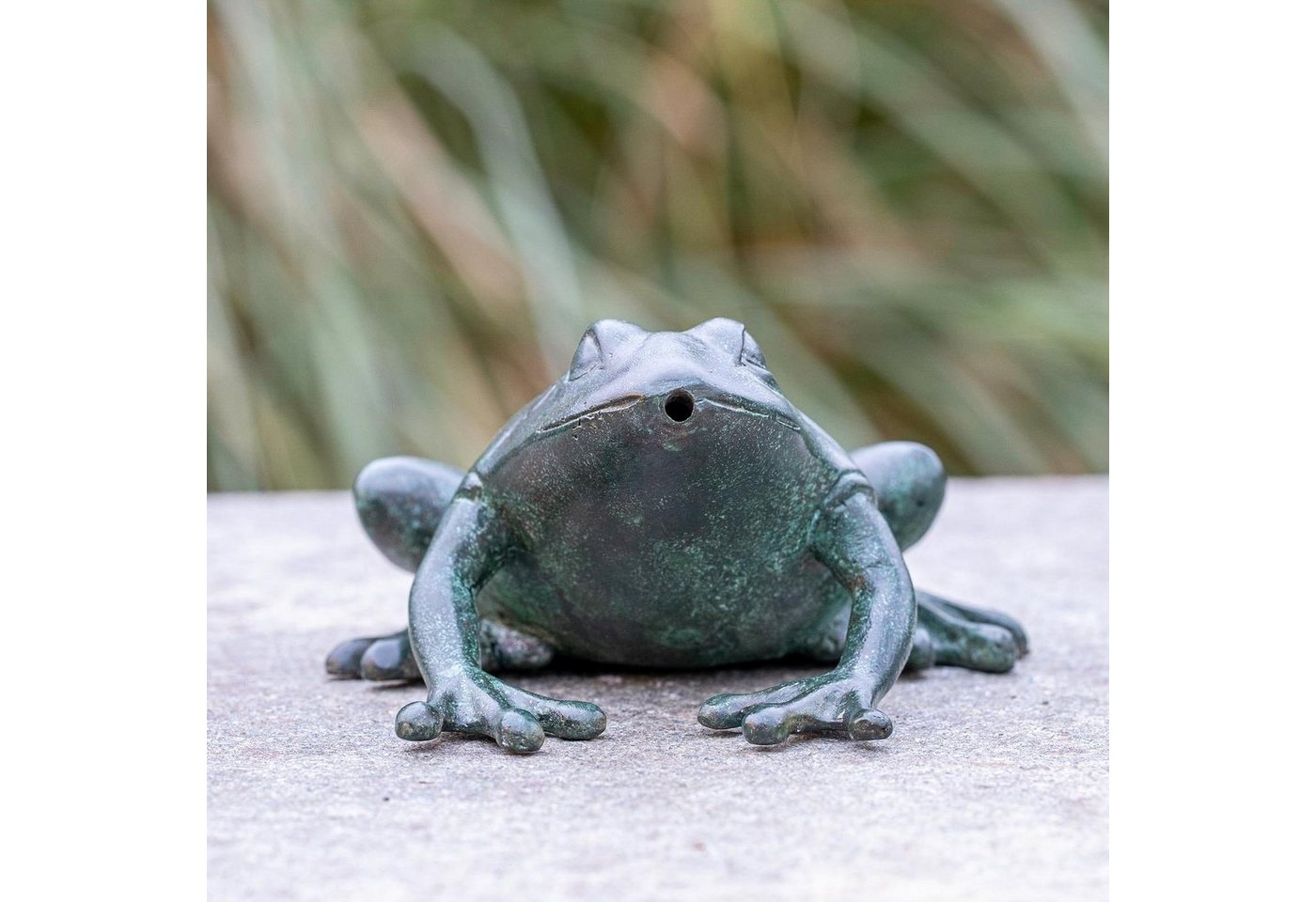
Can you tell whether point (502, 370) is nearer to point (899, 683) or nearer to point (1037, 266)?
point (1037, 266)

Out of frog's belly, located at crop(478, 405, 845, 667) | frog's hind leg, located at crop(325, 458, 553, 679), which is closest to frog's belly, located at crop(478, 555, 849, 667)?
frog's belly, located at crop(478, 405, 845, 667)

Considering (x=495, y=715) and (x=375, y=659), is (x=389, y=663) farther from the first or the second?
(x=495, y=715)

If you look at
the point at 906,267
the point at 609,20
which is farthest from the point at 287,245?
the point at 906,267

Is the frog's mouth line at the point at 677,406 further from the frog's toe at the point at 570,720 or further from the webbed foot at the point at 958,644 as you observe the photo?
the webbed foot at the point at 958,644

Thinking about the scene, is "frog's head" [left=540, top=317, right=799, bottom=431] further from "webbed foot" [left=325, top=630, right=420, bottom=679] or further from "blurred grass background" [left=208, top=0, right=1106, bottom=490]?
"blurred grass background" [left=208, top=0, right=1106, bottom=490]

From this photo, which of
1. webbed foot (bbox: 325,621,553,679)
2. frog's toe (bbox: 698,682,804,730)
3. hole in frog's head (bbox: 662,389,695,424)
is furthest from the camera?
webbed foot (bbox: 325,621,553,679)

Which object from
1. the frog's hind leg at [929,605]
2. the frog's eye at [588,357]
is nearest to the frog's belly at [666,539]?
the frog's eye at [588,357]
